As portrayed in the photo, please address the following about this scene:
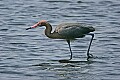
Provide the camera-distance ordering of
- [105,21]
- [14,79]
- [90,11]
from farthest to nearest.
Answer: [90,11], [105,21], [14,79]

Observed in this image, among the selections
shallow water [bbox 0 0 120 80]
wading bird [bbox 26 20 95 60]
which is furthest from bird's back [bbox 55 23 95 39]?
shallow water [bbox 0 0 120 80]

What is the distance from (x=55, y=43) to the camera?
15492mm

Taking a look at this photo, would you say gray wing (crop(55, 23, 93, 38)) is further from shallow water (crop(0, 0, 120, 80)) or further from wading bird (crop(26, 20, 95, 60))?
shallow water (crop(0, 0, 120, 80))

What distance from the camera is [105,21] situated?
59.7 feet

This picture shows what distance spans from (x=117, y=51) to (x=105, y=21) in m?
3.66

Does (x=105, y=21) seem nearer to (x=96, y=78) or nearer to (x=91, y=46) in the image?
(x=91, y=46)

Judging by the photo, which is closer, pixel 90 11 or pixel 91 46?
pixel 91 46

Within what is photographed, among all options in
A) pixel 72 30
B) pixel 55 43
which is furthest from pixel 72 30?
pixel 55 43

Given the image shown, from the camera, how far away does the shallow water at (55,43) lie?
12891mm

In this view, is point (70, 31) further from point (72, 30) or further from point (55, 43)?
point (55, 43)

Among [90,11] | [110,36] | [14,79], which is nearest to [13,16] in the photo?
[90,11]

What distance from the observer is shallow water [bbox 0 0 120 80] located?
12.9m

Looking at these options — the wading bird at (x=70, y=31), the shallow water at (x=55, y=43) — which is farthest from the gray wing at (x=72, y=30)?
the shallow water at (x=55, y=43)

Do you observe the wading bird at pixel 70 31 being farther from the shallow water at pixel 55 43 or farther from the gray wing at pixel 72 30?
the shallow water at pixel 55 43
